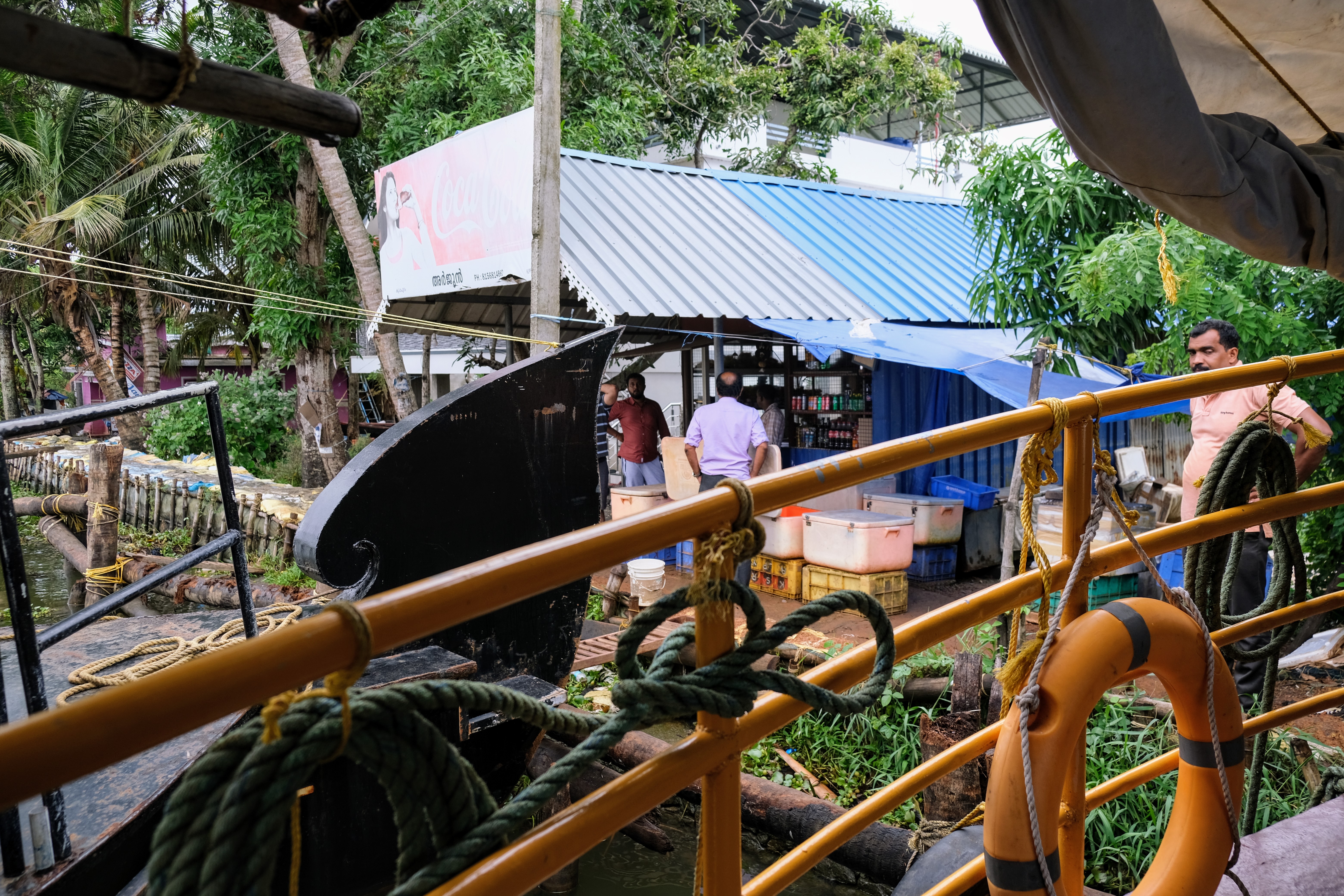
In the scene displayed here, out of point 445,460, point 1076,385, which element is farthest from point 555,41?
point 1076,385

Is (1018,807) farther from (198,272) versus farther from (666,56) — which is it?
(198,272)

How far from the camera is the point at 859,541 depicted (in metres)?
7.01

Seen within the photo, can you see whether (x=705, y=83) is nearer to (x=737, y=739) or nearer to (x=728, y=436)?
(x=728, y=436)

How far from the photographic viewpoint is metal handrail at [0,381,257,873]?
6.32 feet

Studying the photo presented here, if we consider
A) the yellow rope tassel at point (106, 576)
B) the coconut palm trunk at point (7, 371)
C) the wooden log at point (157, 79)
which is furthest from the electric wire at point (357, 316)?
the coconut palm trunk at point (7, 371)

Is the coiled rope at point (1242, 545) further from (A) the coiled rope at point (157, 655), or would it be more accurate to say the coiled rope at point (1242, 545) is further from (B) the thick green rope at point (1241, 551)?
(A) the coiled rope at point (157, 655)

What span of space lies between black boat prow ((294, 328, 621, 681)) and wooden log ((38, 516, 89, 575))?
16.8ft

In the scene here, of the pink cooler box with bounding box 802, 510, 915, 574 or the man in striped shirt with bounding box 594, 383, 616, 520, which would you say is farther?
the pink cooler box with bounding box 802, 510, 915, 574

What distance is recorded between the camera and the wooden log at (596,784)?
4422mm

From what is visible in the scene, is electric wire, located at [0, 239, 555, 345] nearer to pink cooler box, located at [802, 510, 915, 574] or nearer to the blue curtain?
pink cooler box, located at [802, 510, 915, 574]

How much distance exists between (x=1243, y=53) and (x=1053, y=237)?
4047 mm

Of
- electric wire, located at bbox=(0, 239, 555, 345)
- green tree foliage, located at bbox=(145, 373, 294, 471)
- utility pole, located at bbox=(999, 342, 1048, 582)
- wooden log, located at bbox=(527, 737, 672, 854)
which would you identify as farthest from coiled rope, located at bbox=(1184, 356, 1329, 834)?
green tree foliage, located at bbox=(145, 373, 294, 471)

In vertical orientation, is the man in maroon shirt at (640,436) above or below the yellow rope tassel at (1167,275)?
below

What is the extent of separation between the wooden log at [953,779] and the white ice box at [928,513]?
4019mm
